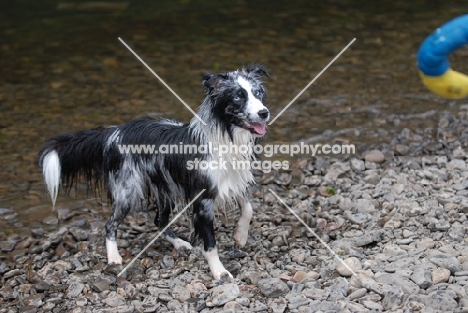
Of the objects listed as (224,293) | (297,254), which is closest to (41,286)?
(224,293)

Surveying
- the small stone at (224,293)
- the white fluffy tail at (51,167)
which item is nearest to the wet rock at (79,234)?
the white fluffy tail at (51,167)

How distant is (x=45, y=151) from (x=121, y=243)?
35.3 inches

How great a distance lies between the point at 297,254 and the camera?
5.05m

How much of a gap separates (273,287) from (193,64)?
203 inches

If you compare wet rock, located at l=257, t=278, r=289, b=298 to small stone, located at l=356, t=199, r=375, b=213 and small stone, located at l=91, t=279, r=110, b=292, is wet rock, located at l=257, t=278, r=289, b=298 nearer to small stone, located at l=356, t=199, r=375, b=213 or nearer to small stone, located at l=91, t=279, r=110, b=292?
small stone, located at l=91, t=279, r=110, b=292

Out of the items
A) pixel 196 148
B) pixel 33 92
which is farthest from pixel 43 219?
pixel 33 92

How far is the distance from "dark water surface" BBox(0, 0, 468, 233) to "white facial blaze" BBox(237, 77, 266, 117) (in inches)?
92.7

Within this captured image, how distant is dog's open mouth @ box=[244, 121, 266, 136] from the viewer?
461cm

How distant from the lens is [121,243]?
18.1 ft

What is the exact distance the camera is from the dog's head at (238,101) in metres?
4.57

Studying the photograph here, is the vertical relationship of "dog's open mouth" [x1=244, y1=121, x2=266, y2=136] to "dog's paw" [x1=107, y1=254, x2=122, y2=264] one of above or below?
above

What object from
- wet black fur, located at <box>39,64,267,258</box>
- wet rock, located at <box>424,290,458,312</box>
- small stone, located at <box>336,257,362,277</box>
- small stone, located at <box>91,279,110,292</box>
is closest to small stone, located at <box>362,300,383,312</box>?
wet rock, located at <box>424,290,458,312</box>

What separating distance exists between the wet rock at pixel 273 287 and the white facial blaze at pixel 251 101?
1.05 m

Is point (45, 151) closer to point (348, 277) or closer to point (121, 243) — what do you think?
point (121, 243)
